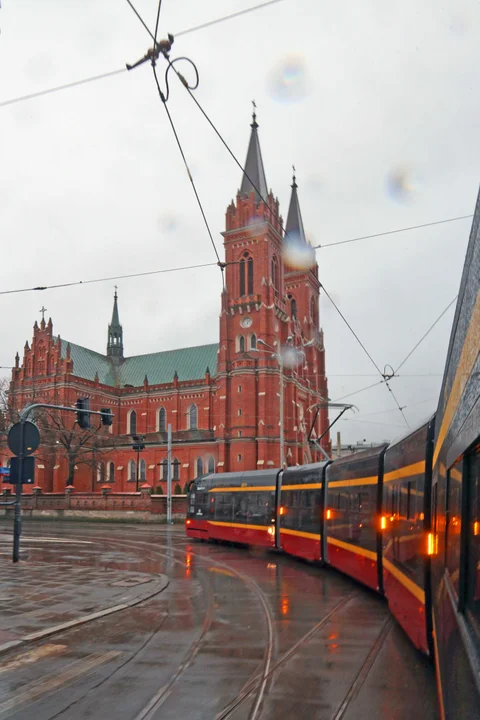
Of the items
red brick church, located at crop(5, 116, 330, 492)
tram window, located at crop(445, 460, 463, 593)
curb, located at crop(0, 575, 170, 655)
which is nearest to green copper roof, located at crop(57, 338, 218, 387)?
red brick church, located at crop(5, 116, 330, 492)

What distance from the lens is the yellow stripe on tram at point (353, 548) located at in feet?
37.3

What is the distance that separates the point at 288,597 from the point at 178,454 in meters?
50.5

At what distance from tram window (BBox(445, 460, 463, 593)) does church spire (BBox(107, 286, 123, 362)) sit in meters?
78.6

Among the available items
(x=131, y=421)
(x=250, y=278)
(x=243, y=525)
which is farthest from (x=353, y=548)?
(x=131, y=421)

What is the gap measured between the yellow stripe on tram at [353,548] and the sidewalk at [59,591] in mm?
3882

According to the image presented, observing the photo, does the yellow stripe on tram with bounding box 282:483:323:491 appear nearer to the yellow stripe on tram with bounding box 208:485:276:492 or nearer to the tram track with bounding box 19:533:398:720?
the yellow stripe on tram with bounding box 208:485:276:492

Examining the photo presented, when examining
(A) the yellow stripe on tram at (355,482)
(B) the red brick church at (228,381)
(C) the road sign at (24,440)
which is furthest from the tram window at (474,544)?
(B) the red brick church at (228,381)

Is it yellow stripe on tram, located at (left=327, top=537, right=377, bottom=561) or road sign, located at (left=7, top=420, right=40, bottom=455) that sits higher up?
road sign, located at (left=7, top=420, right=40, bottom=455)

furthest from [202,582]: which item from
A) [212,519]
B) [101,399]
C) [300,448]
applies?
[101,399]

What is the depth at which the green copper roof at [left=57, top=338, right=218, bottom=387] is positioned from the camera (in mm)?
72438

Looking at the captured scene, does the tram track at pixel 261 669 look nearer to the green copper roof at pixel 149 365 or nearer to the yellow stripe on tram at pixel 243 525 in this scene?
the yellow stripe on tram at pixel 243 525

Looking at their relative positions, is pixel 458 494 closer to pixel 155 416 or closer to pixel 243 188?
pixel 243 188

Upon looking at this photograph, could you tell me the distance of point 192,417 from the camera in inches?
2638

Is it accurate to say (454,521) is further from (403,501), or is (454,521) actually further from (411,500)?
(403,501)
